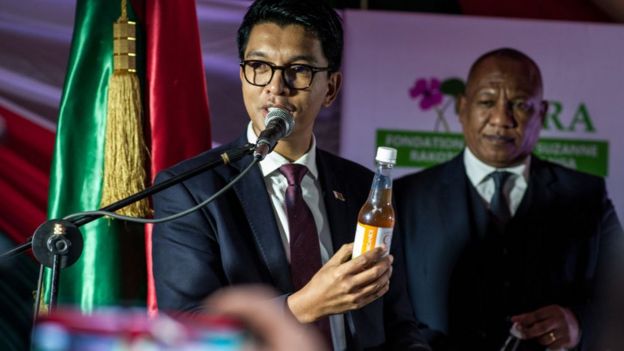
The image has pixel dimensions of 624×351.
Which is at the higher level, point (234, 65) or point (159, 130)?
point (234, 65)

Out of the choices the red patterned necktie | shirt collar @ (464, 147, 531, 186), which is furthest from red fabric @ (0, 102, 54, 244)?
shirt collar @ (464, 147, 531, 186)

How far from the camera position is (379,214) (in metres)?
2.14

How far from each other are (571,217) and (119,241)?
174 centimetres

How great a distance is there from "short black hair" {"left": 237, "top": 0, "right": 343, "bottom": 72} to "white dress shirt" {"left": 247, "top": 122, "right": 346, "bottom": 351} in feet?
0.93

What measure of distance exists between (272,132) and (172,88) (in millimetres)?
1179

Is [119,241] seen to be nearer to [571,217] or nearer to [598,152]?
[571,217]

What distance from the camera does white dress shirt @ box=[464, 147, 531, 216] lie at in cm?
336

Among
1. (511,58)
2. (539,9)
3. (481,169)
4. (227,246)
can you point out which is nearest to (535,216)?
(481,169)

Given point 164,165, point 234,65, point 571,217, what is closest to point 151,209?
point 164,165

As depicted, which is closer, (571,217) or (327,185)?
(327,185)

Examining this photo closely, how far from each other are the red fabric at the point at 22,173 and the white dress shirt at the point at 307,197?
1107 mm

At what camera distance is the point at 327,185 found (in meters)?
2.50

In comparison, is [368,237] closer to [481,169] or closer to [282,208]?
[282,208]

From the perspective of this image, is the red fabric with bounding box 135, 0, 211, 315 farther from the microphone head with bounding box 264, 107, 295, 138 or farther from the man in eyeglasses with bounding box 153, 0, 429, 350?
the microphone head with bounding box 264, 107, 295, 138
